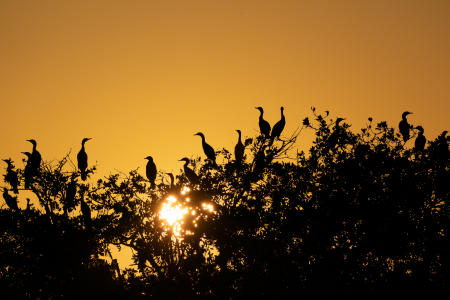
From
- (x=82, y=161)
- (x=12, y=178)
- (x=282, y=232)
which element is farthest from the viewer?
(x=82, y=161)

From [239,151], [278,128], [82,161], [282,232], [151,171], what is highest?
[82,161]

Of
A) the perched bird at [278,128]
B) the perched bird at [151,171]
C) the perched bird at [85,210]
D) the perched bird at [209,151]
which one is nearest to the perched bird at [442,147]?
the perched bird at [278,128]

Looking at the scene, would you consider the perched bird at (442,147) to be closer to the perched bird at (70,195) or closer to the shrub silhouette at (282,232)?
the shrub silhouette at (282,232)

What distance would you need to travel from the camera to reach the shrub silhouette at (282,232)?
11773 mm

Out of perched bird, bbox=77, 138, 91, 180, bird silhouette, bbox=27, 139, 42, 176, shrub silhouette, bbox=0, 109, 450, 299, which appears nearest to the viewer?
shrub silhouette, bbox=0, 109, 450, 299

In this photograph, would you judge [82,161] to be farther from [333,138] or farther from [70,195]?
[333,138]

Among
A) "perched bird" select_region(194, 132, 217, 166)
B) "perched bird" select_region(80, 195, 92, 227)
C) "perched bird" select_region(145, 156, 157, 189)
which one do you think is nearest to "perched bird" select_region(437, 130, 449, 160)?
"perched bird" select_region(194, 132, 217, 166)

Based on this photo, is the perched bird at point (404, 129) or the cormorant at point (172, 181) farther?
the cormorant at point (172, 181)

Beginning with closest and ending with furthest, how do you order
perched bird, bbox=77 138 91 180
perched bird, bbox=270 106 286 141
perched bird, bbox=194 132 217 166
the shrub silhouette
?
the shrub silhouette, perched bird, bbox=77 138 91 180, perched bird, bbox=194 132 217 166, perched bird, bbox=270 106 286 141

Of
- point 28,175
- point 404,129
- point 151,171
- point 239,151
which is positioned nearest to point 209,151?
point 239,151

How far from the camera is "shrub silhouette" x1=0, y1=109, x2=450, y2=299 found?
38.6ft

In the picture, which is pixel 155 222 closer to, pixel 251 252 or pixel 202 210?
pixel 202 210

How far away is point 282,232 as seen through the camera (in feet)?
40.6

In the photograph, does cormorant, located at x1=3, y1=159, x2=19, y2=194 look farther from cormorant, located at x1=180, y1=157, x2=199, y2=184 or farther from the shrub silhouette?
cormorant, located at x1=180, y1=157, x2=199, y2=184
